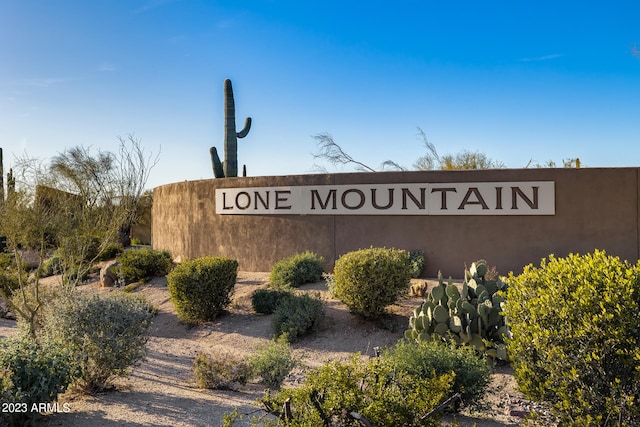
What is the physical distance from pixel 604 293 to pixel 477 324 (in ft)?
10.9

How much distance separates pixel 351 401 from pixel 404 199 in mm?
9455

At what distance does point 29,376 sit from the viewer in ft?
15.8

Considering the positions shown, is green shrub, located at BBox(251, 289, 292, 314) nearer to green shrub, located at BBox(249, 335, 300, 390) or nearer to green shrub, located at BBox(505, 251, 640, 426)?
green shrub, located at BBox(249, 335, 300, 390)

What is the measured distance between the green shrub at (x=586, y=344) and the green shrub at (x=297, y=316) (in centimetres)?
522

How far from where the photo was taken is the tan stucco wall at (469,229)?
11.7 meters

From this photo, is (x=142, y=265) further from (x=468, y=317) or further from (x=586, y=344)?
(x=586, y=344)

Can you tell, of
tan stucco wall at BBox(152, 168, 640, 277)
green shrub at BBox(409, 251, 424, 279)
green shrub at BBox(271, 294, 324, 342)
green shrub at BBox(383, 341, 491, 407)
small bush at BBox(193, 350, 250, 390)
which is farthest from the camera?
green shrub at BBox(409, 251, 424, 279)

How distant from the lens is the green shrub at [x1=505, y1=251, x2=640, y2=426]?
3.87m

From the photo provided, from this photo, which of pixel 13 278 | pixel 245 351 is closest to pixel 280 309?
pixel 245 351

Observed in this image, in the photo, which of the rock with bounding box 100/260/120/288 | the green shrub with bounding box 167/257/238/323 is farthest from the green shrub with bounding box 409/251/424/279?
the rock with bounding box 100/260/120/288

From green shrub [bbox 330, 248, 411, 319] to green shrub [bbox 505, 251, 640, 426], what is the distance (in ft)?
15.2

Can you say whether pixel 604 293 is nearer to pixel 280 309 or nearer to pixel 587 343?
pixel 587 343

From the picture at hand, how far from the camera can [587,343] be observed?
3.95m

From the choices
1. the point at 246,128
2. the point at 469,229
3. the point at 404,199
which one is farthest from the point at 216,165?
the point at 469,229
